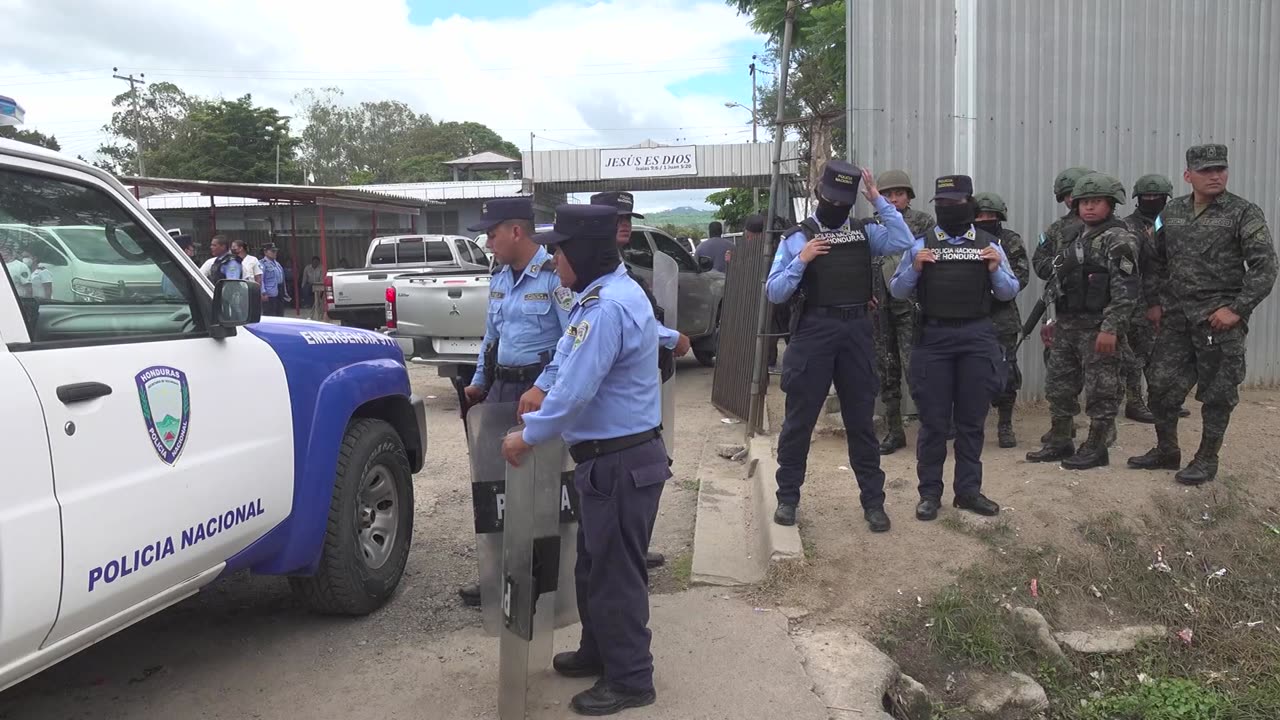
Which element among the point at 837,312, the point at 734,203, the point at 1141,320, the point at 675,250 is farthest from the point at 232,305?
the point at 734,203

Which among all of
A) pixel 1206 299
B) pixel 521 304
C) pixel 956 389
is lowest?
pixel 956 389

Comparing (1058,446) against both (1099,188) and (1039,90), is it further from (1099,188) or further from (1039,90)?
(1039,90)

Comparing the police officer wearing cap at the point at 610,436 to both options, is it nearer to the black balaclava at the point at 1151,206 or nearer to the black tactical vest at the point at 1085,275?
the black tactical vest at the point at 1085,275

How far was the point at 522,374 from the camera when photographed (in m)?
4.46

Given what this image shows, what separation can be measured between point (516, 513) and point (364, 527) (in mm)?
1559

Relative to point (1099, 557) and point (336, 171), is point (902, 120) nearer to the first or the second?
point (1099, 557)

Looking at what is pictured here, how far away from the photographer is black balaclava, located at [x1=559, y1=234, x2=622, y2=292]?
315 centimetres

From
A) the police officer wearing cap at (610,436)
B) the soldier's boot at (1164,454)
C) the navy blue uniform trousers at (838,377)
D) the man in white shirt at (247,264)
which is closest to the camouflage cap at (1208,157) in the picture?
the soldier's boot at (1164,454)

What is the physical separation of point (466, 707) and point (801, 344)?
2457mm

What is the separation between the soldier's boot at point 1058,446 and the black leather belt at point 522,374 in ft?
11.0

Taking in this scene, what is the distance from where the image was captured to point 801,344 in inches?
191

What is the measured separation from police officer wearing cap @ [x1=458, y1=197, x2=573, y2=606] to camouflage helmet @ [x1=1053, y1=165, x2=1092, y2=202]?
12.8 feet

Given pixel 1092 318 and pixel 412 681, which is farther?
pixel 1092 318

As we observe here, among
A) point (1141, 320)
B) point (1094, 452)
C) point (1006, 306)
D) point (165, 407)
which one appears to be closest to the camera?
point (165, 407)
